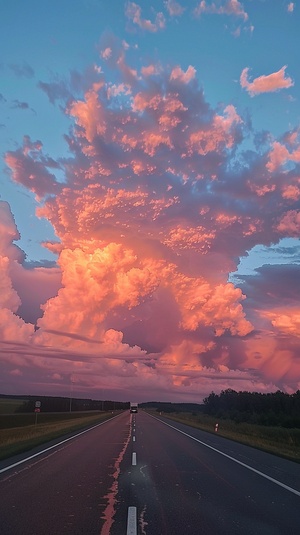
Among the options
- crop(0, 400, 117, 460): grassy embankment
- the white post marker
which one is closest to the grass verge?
crop(0, 400, 117, 460): grassy embankment

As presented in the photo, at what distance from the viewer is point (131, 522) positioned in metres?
8.10

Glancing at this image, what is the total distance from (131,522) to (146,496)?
7.99 feet

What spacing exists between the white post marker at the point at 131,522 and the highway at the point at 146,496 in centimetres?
2

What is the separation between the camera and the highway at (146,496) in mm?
7891

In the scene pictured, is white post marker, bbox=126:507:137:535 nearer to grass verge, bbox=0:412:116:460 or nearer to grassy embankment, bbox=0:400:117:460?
grass verge, bbox=0:412:116:460

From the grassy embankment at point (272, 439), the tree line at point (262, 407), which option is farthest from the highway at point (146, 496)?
the tree line at point (262, 407)

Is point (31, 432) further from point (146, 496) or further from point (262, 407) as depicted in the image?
point (262, 407)

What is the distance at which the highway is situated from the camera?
7.89 m

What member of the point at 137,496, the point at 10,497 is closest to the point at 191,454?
the point at 137,496

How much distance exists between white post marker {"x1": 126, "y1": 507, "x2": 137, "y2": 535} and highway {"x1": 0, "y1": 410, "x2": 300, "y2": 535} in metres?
0.02

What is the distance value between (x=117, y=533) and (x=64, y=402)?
164273mm

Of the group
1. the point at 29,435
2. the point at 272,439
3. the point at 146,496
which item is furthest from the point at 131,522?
the point at 272,439

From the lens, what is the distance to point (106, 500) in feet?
32.7

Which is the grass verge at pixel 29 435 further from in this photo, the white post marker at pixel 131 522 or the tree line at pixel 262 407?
the tree line at pixel 262 407
